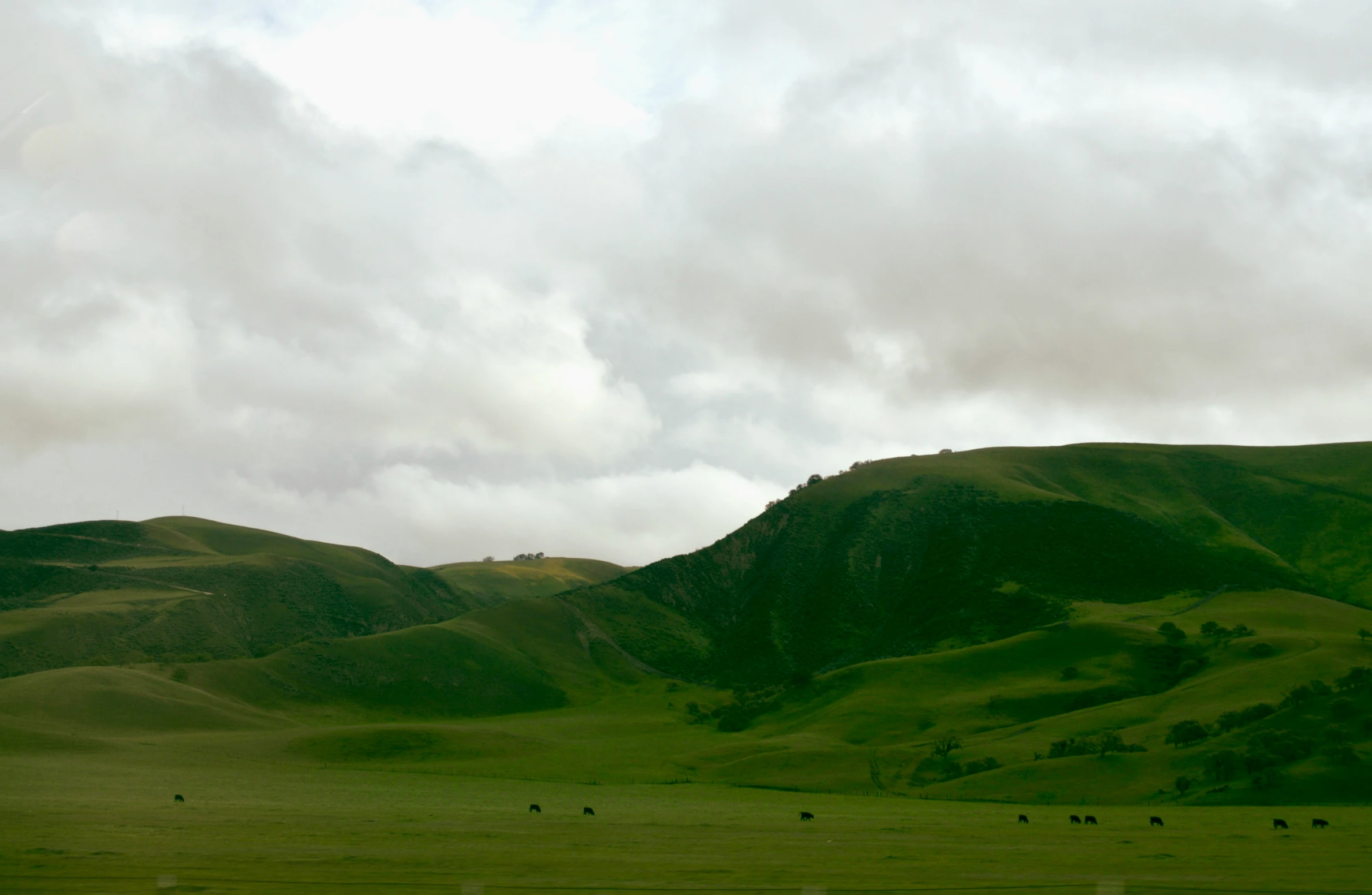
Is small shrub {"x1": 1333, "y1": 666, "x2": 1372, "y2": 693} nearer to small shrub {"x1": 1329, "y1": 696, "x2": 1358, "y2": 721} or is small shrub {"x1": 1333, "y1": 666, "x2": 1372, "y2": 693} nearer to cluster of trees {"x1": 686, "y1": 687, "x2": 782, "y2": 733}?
small shrub {"x1": 1329, "y1": 696, "x2": 1358, "y2": 721}

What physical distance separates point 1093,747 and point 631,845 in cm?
4726

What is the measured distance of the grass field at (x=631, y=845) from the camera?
2347 centimetres

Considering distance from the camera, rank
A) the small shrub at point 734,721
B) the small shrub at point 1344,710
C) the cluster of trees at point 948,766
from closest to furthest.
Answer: the small shrub at point 1344,710 → the cluster of trees at point 948,766 → the small shrub at point 734,721

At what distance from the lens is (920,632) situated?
17988 centimetres

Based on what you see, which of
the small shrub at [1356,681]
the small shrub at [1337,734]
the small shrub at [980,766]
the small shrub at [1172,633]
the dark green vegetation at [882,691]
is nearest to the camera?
the small shrub at [1337,734]

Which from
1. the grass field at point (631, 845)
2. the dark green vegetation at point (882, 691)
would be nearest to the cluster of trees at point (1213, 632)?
the dark green vegetation at point (882, 691)

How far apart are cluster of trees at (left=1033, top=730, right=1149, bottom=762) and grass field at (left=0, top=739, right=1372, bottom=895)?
12050 mm

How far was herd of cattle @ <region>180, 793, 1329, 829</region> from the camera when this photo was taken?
38.0m

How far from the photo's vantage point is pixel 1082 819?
44.9 meters

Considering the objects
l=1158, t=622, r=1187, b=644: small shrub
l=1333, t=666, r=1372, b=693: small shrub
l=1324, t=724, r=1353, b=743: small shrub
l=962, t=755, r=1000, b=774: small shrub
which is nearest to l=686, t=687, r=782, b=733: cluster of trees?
l=1158, t=622, r=1187, b=644: small shrub

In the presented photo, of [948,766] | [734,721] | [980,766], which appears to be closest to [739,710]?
[734,721]

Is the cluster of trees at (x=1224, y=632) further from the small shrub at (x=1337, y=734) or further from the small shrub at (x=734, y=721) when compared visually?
the small shrub at (x=1337, y=734)

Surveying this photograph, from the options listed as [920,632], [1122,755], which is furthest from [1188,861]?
[920,632]

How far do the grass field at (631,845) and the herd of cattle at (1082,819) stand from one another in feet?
1.52
